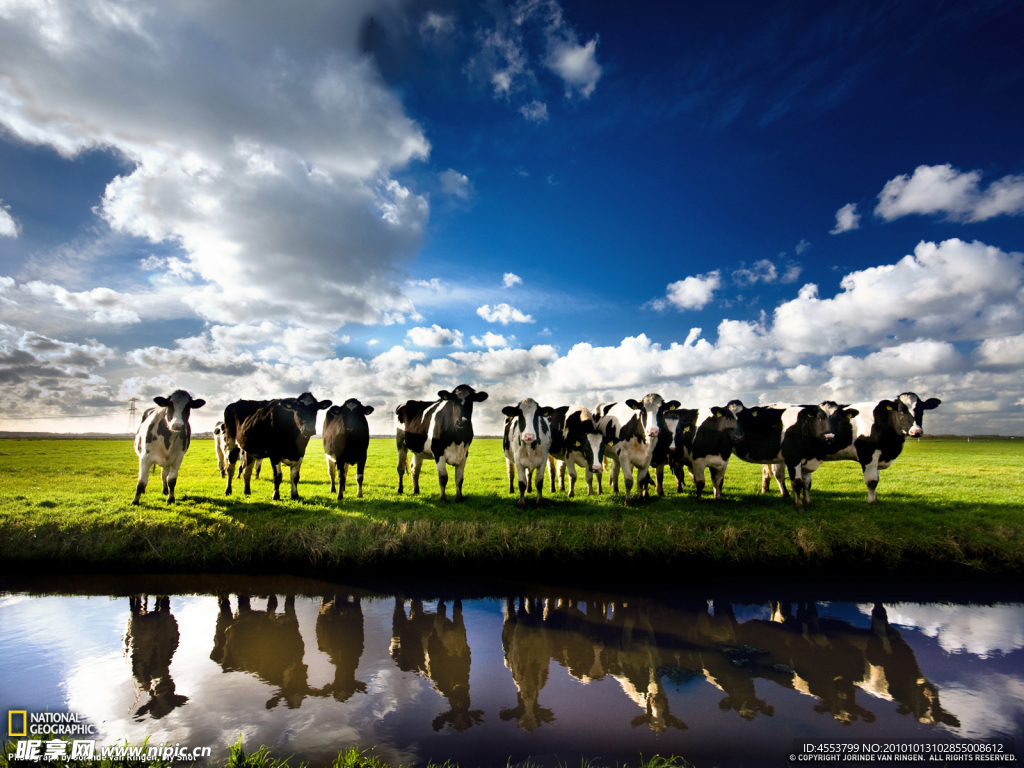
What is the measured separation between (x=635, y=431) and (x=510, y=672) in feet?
27.1

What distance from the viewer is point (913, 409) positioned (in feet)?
41.4

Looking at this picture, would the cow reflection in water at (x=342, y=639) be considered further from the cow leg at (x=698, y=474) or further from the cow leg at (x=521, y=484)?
the cow leg at (x=698, y=474)

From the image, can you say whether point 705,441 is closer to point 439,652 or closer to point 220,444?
point 439,652

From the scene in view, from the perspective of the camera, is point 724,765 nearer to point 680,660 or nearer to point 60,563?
point 680,660

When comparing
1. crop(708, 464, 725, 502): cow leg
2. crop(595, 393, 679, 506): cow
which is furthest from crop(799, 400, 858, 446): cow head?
crop(595, 393, 679, 506): cow

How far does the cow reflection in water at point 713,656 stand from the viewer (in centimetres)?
534

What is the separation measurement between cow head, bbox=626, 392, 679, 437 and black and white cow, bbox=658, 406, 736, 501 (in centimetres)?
75

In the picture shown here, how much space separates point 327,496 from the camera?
14312mm

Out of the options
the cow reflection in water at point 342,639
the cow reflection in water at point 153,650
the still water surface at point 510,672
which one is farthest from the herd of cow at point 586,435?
the cow reflection in water at point 153,650

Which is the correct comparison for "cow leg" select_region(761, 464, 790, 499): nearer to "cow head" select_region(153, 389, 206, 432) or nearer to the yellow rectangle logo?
the yellow rectangle logo

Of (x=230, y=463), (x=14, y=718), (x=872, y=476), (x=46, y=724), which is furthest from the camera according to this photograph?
(x=230, y=463)

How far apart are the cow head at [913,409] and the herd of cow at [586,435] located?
0.03 m

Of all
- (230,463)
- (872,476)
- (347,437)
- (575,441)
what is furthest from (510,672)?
(230,463)

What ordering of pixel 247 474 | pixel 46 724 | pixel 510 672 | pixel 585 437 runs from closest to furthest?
1. pixel 46 724
2. pixel 510 672
3. pixel 585 437
4. pixel 247 474
